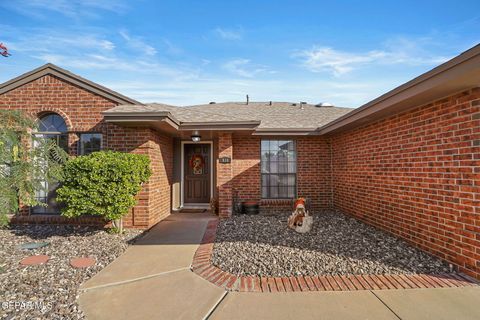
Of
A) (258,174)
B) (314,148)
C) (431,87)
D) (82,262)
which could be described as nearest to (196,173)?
(258,174)

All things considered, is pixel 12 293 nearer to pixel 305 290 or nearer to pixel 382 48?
pixel 305 290

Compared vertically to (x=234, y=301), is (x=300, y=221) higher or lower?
Result: higher

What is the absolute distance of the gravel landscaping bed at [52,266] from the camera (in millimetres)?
2709

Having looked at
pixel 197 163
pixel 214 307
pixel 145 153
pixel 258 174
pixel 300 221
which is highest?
pixel 145 153

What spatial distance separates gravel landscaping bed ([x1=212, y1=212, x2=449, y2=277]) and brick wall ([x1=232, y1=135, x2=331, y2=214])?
7.38 feet

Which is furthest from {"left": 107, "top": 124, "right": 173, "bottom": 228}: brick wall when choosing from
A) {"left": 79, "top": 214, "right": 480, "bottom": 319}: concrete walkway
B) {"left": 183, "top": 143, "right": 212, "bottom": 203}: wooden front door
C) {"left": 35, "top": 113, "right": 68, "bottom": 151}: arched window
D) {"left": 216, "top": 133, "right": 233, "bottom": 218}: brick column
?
{"left": 79, "top": 214, "right": 480, "bottom": 319}: concrete walkway

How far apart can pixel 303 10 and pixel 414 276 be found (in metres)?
6.14

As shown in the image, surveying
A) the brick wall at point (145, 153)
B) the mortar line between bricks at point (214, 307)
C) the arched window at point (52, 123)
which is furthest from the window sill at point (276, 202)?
the arched window at point (52, 123)

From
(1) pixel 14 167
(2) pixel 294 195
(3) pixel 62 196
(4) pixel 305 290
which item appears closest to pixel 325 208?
(2) pixel 294 195

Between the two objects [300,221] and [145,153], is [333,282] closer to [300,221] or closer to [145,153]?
[300,221]

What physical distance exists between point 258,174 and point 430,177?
483 cm

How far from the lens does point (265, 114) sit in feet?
31.1

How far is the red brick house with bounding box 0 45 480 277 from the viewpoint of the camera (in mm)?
3498

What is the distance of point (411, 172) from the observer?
459 cm
